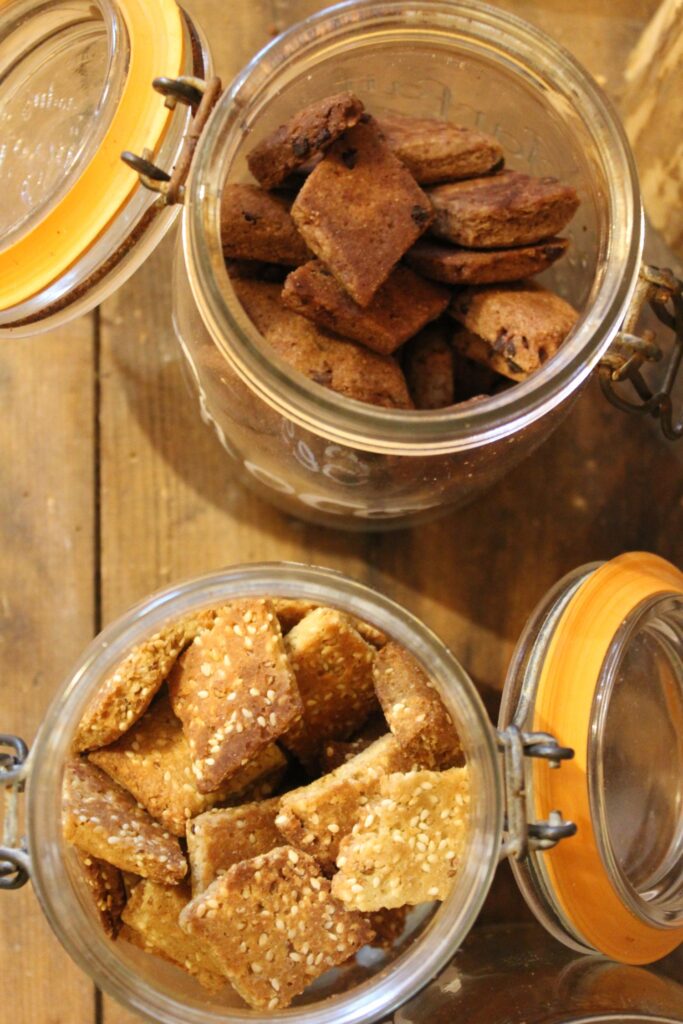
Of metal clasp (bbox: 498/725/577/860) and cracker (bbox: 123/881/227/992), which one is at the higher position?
metal clasp (bbox: 498/725/577/860)

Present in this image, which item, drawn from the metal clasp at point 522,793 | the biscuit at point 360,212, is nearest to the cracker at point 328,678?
the metal clasp at point 522,793

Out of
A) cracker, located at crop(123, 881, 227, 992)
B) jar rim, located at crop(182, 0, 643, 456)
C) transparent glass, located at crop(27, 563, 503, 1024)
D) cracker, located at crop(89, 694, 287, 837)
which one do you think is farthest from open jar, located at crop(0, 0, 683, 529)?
cracker, located at crop(123, 881, 227, 992)

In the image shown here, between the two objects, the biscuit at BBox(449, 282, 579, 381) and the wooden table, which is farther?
the wooden table

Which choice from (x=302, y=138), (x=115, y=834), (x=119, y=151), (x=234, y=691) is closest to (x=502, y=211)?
(x=302, y=138)

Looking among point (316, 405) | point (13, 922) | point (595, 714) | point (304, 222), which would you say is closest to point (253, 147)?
point (304, 222)

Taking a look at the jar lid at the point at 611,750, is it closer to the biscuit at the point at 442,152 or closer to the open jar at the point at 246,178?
the open jar at the point at 246,178

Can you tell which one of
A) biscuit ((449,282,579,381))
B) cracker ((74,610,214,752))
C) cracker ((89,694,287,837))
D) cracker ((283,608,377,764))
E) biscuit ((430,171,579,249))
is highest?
biscuit ((430,171,579,249))

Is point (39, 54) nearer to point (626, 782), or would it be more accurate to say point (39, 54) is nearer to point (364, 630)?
point (364, 630)

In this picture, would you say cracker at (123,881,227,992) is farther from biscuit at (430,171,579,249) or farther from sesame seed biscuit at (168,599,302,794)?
biscuit at (430,171,579,249)
